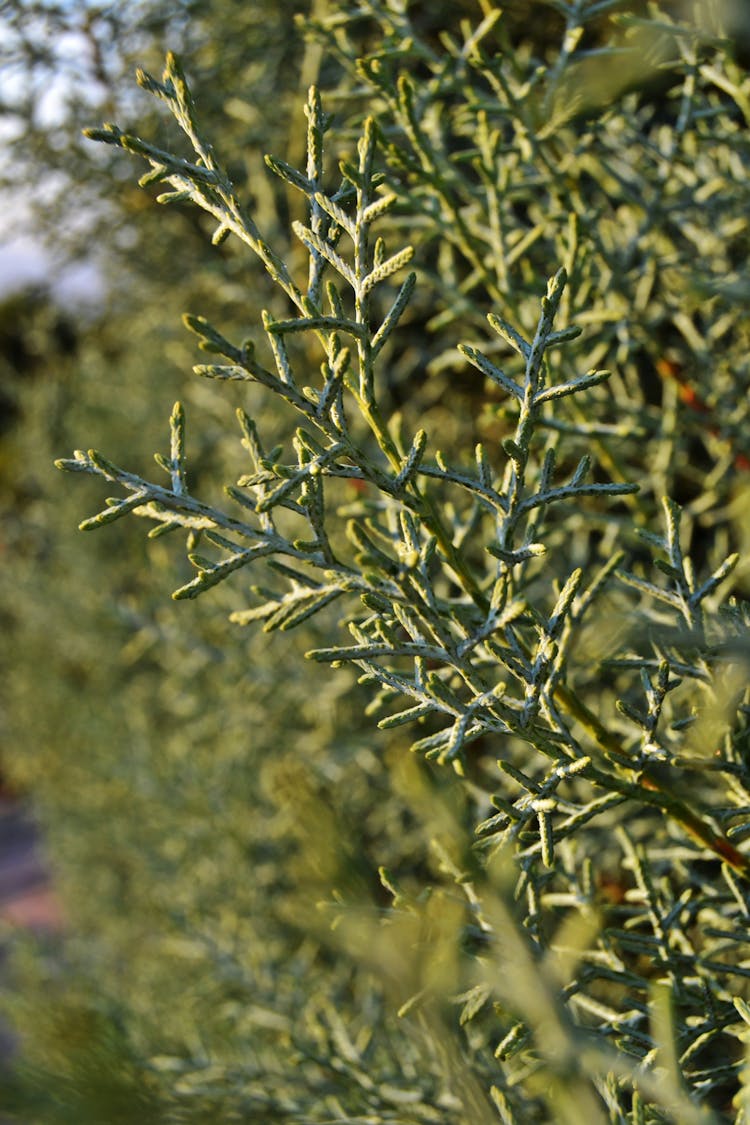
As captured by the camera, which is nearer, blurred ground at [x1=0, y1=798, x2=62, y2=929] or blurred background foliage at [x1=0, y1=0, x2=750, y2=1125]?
blurred background foliage at [x1=0, y1=0, x2=750, y2=1125]

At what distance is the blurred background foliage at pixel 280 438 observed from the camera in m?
0.88

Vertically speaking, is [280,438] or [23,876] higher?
[280,438]

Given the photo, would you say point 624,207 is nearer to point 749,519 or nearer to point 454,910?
point 749,519

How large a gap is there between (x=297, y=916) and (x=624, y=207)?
100 cm

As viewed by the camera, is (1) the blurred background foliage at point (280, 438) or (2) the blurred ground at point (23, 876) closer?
(1) the blurred background foliage at point (280, 438)

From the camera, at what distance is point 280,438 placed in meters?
2.26

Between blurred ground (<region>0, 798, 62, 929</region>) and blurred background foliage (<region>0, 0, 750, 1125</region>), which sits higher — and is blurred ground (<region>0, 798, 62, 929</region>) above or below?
below

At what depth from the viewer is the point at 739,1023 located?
0.78 m

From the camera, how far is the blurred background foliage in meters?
0.88

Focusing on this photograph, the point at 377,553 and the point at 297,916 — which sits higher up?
the point at 377,553

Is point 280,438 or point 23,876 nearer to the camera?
point 280,438

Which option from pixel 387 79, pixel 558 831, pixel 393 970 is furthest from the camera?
pixel 387 79

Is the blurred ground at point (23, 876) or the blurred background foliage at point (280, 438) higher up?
the blurred background foliage at point (280, 438)

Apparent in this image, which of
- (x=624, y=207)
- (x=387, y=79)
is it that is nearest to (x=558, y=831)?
(x=387, y=79)
